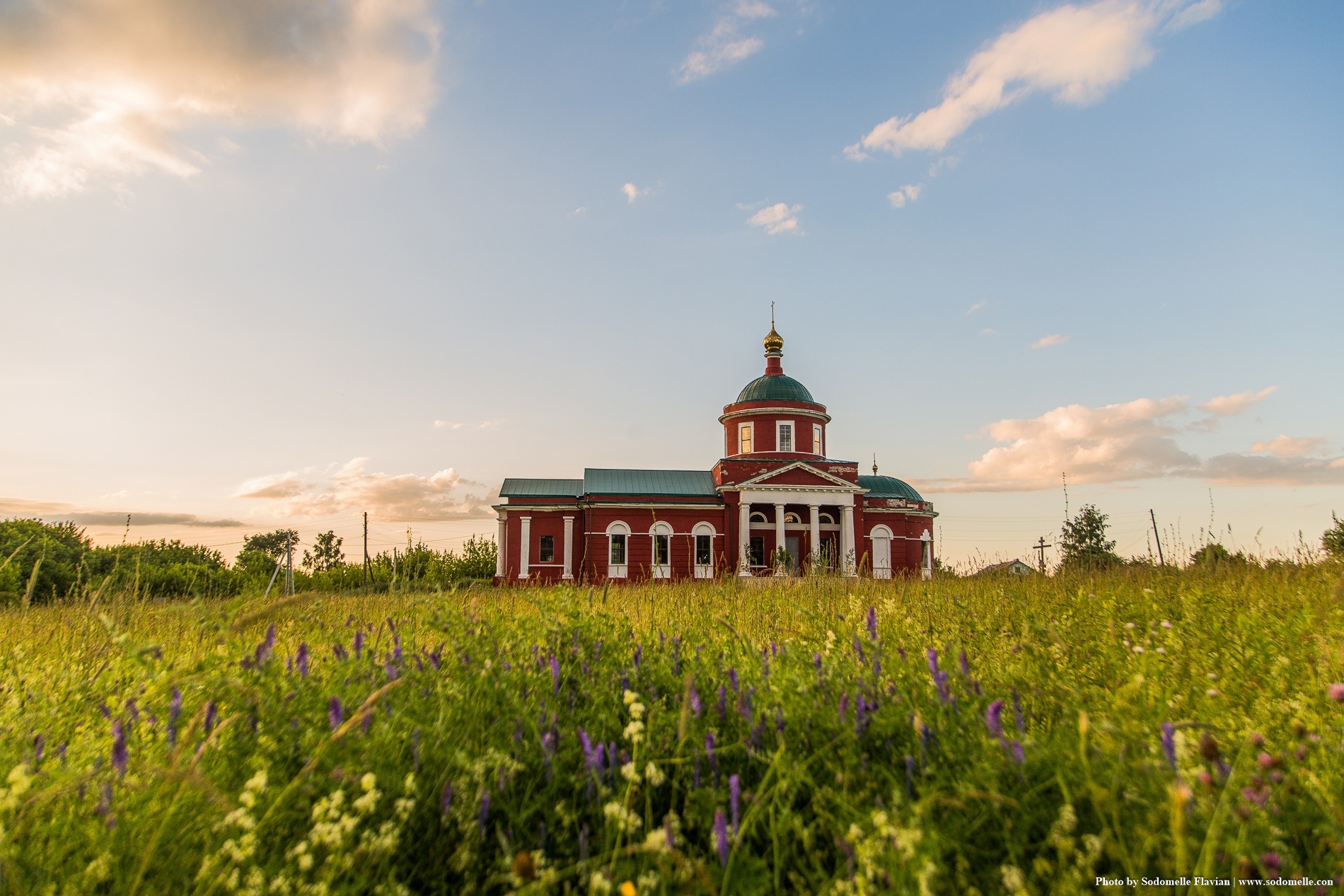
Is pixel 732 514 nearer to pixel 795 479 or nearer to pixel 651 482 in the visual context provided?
pixel 795 479

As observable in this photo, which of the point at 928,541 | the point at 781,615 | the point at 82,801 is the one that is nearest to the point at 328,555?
the point at 928,541

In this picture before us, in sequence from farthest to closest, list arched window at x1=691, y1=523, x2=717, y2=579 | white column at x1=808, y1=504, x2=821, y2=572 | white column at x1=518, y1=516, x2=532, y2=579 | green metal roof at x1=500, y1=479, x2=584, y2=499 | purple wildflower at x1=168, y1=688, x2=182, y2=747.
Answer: green metal roof at x1=500, y1=479, x2=584, y2=499, arched window at x1=691, y1=523, x2=717, y2=579, white column at x1=808, y1=504, x2=821, y2=572, white column at x1=518, y1=516, x2=532, y2=579, purple wildflower at x1=168, y1=688, x2=182, y2=747

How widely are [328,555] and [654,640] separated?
4529 centimetres

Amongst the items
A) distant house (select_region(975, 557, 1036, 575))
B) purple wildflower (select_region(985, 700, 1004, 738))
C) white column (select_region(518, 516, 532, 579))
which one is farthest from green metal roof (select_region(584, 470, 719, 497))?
purple wildflower (select_region(985, 700, 1004, 738))

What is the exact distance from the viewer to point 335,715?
2262mm

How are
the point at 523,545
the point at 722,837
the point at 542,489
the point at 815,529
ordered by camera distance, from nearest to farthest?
the point at 722,837
the point at 523,545
the point at 815,529
the point at 542,489

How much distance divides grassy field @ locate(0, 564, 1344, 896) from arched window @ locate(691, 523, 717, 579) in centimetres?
2670

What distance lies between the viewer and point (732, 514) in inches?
1225

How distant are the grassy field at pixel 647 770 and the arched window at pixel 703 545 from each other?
26.7 m

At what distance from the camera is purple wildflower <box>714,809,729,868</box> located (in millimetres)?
1677

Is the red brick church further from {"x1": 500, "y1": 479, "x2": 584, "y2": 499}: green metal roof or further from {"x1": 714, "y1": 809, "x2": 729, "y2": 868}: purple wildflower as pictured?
{"x1": 714, "y1": 809, "x2": 729, "y2": 868}: purple wildflower

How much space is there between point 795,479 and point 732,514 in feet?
10.7

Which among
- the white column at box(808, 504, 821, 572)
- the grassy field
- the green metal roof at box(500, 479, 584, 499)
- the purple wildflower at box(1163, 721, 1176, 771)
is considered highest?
the green metal roof at box(500, 479, 584, 499)

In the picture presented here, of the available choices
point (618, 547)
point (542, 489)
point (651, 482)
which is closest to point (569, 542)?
point (618, 547)
